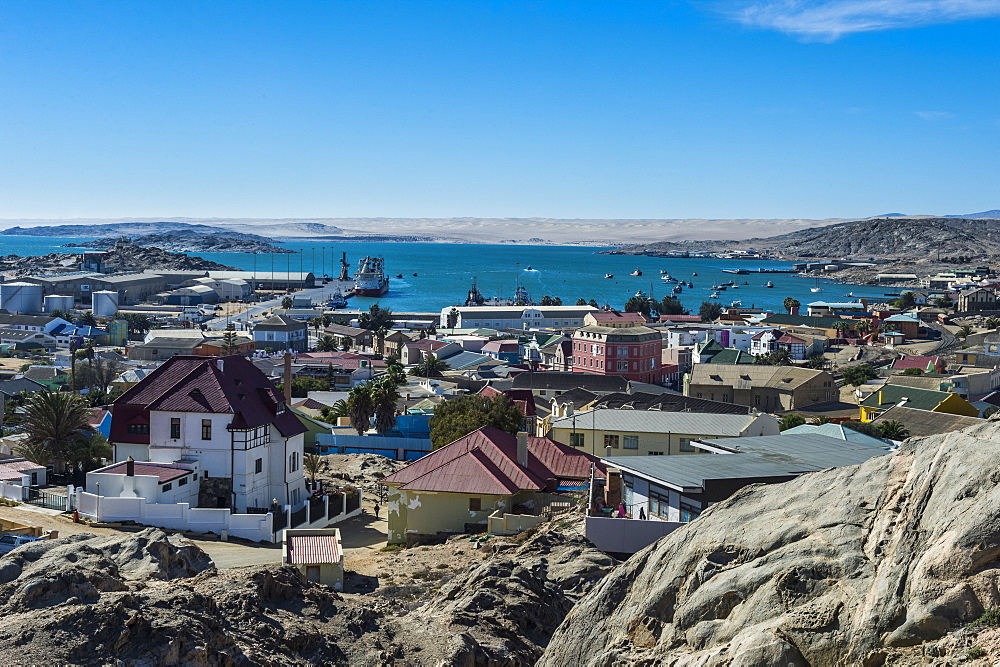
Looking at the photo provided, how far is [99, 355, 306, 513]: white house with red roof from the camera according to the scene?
86.8 ft

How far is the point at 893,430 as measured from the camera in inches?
1425

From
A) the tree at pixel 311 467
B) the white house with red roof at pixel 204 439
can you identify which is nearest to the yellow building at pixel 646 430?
the tree at pixel 311 467

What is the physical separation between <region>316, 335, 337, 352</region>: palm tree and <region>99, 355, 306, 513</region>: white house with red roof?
5503cm

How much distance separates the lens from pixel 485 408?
34.9 metres

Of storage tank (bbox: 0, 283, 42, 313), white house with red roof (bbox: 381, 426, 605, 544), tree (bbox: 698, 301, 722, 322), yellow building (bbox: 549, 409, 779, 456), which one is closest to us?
white house with red roof (bbox: 381, 426, 605, 544)

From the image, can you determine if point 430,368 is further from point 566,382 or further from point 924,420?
point 924,420

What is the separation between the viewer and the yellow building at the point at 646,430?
101 feet

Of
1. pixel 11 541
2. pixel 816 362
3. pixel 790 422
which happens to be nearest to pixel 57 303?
pixel 816 362

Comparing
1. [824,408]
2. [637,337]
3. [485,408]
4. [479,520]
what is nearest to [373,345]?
[637,337]

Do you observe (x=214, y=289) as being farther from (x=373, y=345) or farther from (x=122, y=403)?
(x=122, y=403)

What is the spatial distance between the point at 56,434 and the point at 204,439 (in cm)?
517

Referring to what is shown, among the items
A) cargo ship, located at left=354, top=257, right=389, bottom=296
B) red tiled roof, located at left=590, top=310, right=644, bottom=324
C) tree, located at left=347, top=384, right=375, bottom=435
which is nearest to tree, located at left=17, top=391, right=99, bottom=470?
tree, located at left=347, top=384, right=375, bottom=435

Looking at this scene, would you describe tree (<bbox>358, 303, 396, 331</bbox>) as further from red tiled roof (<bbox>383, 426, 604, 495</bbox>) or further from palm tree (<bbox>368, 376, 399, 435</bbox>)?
red tiled roof (<bbox>383, 426, 604, 495</bbox>)

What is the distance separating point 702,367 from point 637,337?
6874 millimetres
